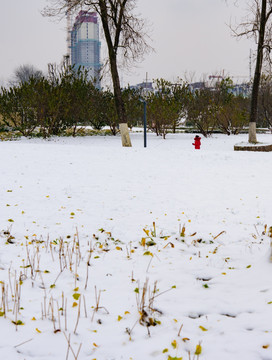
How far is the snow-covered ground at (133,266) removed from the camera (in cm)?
249

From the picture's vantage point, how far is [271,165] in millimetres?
10578

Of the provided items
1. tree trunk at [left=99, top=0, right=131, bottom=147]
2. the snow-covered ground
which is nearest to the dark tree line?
tree trunk at [left=99, top=0, right=131, bottom=147]

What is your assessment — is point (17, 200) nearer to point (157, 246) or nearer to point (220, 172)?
point (157, 246)

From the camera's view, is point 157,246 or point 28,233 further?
point 28,233

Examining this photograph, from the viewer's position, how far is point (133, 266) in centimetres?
401

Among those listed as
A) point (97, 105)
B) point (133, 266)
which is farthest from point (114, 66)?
point (133, 266)

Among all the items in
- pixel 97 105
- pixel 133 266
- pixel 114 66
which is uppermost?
pixel 114 66

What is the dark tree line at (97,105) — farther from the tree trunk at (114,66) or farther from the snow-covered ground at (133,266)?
the snow-covered ground at (133,266)

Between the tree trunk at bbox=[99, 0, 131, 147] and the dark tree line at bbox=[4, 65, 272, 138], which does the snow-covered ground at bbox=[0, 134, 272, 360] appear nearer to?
the tree trunk at bbox=[99, 0, 131, 147]

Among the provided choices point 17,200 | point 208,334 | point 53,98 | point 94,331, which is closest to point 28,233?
point 17,200

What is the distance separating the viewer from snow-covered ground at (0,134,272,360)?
2492 millimetres

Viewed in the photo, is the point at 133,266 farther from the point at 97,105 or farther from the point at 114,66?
the point at 97,105

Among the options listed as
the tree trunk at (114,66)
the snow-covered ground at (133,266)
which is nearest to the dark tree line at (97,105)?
the tree trunk at (114,66)

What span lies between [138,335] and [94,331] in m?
0.37
